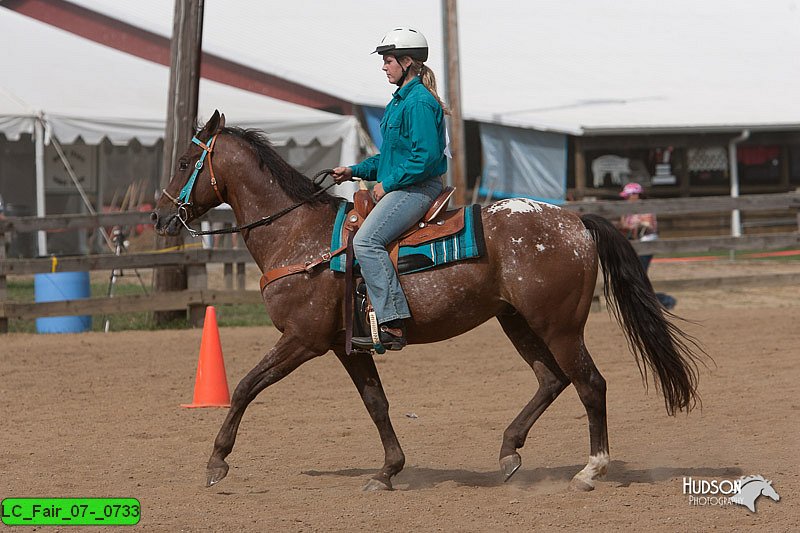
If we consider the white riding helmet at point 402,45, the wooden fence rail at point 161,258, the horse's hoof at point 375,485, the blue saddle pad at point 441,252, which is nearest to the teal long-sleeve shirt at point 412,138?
the white riding helmet at point 402,45

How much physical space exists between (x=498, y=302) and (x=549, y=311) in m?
0.34

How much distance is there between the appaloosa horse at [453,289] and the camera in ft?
20.4

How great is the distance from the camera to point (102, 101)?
65.9 feet

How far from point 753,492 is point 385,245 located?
241 cm

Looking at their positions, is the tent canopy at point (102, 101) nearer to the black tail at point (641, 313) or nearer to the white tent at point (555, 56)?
the white tent at point (555, 56)

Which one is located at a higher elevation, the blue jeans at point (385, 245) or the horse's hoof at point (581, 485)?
the blue jeans at point (385, 245)

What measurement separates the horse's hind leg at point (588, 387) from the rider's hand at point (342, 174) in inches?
61.4

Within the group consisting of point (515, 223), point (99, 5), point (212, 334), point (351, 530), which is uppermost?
point (99, 5)

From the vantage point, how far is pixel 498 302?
6379 mm

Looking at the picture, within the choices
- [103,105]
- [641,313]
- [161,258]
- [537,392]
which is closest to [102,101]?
[103,105]

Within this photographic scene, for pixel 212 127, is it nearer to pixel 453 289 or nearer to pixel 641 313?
pixel 453 289

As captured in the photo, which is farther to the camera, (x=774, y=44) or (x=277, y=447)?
(x=774, y=44)

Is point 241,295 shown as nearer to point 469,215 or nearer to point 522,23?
point 469,215

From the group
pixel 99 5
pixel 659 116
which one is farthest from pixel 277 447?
pixel 99 5
